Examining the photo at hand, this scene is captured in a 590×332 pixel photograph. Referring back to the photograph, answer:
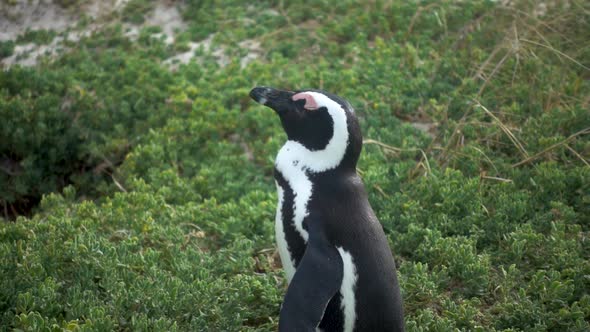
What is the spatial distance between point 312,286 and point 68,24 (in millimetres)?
5282

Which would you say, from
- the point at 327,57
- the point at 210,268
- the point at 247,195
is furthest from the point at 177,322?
the point at 327,57

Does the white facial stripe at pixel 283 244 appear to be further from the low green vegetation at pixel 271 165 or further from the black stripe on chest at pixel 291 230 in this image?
the low green vegetation at pixel 271 165

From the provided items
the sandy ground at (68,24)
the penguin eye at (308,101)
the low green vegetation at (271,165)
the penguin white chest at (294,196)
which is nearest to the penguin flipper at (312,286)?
the penguin white chest at (294,196)

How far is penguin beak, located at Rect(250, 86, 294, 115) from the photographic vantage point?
3.06 metres

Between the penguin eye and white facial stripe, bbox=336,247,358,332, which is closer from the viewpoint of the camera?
white facial stripe, bbox=336,247,358,332

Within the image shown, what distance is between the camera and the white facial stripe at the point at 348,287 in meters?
2.80

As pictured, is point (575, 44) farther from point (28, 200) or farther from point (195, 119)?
point (28, 200)

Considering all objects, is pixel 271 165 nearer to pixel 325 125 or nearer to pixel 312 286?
pixel 325 125

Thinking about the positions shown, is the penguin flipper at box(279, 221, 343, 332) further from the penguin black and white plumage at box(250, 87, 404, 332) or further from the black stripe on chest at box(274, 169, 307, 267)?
the black stripe on chest at box(274, 169, 307, 267)

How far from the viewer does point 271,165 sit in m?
5.07

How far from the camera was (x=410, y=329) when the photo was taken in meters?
3.39

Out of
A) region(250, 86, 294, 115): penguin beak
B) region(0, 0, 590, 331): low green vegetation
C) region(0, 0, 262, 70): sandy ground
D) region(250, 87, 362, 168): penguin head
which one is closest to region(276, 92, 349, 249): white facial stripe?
region(250, 87, 362, 168): penguin head

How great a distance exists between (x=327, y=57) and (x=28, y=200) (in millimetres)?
2641

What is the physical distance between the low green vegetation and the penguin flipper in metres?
0.76
